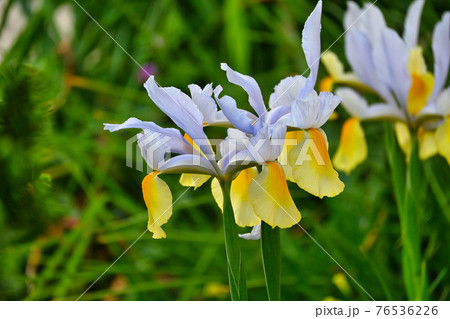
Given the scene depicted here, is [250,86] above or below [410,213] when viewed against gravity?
above

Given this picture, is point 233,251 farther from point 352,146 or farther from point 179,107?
point 352,146

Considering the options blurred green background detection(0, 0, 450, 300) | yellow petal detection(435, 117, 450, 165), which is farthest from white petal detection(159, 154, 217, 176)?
yellow petal detection(435, 117, 450, 165)

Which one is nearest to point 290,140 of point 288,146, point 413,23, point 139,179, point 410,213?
point 288,146

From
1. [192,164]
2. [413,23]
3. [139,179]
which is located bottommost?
[139,179]

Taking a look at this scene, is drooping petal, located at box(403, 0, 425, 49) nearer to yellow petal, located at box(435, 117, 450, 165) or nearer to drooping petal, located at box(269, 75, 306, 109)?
yellow petal, located at box(435, 117, 450, 165)

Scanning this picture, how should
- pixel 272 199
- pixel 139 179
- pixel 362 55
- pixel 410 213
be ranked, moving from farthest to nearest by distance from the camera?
pixel 139 179 < pixel 362 55 < pixel 410 213 < pixel 272 199

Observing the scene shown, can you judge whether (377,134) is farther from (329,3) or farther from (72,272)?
(72,272)

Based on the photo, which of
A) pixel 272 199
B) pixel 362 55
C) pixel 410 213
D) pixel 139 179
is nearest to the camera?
pixel 272 199

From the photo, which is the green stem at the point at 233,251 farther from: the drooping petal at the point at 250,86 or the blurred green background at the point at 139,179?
the blurred green background at the point at 139,179
